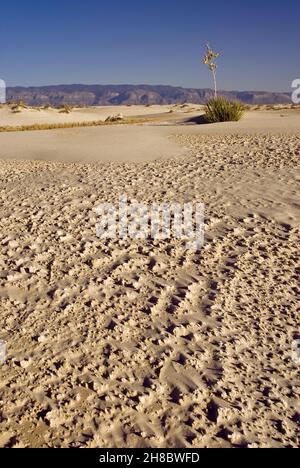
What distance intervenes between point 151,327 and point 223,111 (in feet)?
45.4

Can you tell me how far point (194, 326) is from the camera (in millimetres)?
3369

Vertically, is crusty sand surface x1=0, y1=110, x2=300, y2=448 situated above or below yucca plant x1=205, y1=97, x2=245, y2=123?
below

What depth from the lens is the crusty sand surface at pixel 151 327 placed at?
251 centimetres

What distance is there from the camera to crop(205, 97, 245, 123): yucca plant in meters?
15.9

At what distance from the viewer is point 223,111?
16094mm

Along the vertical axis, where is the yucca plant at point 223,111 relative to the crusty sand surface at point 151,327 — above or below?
above

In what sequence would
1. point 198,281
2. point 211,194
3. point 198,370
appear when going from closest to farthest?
point 198,370 < point 198,281 < point 211,194

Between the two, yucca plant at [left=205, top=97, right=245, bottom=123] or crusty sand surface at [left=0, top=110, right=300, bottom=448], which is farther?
yucca plant at [left=205, top=97, right=245, bottom=123]

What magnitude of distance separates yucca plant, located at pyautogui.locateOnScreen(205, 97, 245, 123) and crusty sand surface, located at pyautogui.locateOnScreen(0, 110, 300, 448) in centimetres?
1016

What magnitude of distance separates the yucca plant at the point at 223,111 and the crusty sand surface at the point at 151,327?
10.2 m

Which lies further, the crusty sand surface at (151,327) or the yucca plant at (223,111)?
the yucca plant at (223,111)
